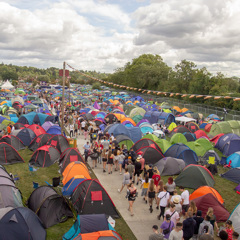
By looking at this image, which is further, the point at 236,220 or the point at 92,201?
the point at 92,201

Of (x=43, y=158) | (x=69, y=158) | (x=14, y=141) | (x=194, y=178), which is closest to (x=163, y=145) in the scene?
(x=194, y=178)

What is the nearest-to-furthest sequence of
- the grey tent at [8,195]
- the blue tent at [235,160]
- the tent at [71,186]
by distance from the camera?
1. the grey tent at [8,195]
2. the tent at [71,186]
3. the blue tent at [235,160]

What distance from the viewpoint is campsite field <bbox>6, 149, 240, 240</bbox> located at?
7718 mm

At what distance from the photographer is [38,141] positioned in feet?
53.0

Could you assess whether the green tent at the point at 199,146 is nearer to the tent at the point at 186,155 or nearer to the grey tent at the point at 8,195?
the tent at the point at 186,155

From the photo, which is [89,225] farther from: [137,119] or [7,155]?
[137,119]

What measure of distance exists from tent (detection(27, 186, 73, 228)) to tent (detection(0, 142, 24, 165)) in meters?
5.91

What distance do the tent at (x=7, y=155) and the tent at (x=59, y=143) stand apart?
2.16m

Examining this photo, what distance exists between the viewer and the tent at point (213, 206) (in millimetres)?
8710

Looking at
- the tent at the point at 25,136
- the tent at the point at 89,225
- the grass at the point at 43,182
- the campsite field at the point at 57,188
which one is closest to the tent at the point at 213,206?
the campsite field at the point at 57,188

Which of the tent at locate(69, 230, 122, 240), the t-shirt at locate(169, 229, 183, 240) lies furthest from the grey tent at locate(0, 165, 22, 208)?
the t-shirt at locate(169, 229, 183, 240)

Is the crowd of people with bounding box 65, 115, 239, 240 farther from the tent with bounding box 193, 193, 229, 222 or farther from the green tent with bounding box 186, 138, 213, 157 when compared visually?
the green tent with bounding box 186, 138, 213, 157

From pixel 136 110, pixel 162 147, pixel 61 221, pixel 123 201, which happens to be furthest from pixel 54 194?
pixel 136 110

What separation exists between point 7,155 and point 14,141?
2.56 metres
